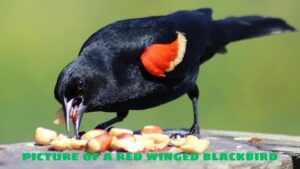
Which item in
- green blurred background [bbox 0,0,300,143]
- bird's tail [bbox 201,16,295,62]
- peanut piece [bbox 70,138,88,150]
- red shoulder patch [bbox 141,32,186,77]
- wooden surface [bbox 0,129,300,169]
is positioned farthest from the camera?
green blurred background [bbox 0,0,300,143]

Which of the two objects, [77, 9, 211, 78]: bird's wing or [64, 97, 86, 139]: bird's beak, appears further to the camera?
[77, 9, 211, 78]: bird's wing

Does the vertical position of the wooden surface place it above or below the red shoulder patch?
below

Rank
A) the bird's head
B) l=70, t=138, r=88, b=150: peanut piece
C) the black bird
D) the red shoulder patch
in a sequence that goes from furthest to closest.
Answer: the red shoulder patch < the black bird < the bird's head < l=70, t=138, r=88, b=150: peanut piece

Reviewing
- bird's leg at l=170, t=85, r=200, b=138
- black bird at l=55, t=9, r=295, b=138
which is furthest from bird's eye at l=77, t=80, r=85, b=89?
bird's leg at l=170, t=85, r=200, b=138

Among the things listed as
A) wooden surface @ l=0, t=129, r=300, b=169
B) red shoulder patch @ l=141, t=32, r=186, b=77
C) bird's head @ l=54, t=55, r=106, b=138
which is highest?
red shoulder patch @ l=141, t=32, r=186, b=77

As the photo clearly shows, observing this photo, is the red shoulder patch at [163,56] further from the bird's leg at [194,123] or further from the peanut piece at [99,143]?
the peanut piece at [99,143]

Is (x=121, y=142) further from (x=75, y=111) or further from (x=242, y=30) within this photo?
(x=242, y=30)

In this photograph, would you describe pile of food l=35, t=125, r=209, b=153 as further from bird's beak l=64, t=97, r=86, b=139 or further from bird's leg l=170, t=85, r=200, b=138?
bird's leg l=170, t=85, r=200, b=138

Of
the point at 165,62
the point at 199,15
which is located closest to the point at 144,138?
the point at 165,62
